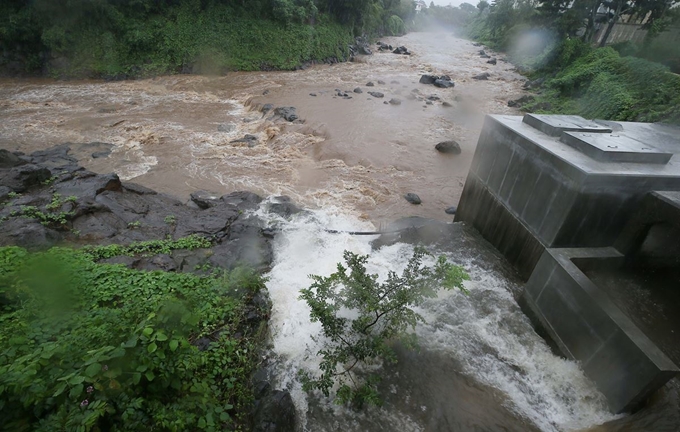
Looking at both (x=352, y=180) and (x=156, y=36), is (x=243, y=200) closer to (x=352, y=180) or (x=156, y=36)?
(x=352, y=180)

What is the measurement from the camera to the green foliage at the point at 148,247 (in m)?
6.88

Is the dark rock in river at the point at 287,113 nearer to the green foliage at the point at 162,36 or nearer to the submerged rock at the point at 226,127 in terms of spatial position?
the submerged rock at the point at 226,127

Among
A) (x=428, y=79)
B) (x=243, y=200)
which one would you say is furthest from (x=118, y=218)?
(x=428, y=79)

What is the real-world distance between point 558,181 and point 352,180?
308 inches

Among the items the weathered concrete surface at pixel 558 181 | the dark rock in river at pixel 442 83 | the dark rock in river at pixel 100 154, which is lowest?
the dark rock in river at pixel 100 154

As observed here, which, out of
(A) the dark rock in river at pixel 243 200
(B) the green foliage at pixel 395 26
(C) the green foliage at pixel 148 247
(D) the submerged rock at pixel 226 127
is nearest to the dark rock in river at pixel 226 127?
(D) the submerged rock at pixel 226 127

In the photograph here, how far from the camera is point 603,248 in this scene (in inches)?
251

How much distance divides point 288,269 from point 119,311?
3.96 m

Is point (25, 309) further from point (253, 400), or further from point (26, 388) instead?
point (253, 400)

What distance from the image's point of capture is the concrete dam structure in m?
4.99

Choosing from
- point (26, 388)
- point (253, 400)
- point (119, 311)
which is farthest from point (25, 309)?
point (253, 400)

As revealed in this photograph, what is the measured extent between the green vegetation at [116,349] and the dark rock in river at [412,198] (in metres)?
7.65

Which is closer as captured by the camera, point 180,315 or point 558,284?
point 180,315

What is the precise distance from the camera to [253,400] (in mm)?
4688
